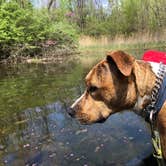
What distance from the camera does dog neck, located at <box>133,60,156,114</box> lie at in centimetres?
340

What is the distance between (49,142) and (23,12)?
21.3 metres

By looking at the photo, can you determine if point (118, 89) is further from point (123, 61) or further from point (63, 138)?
point (63, 138)

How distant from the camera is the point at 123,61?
3.42 metres

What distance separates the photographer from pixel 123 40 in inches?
1350

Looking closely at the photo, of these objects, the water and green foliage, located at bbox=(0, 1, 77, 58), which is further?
green foliage, located at bbox=(0, 1, 77, 58)

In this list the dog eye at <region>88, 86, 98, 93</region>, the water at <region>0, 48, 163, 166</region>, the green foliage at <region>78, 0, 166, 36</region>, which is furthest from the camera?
the green foliage at <region>78, 0, 166, 36</region>

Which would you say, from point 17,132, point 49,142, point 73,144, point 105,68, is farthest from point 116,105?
point 17,132

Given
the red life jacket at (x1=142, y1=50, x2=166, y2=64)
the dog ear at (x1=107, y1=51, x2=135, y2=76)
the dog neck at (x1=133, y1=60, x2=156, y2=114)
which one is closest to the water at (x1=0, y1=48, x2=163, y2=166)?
the red life jacket at (x1=142, y1=50, x2=166, y2=64)

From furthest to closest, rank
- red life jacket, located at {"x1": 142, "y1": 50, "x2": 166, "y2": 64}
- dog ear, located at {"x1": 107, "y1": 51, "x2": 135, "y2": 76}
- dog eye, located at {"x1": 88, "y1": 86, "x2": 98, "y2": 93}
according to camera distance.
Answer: red life jacket, located at {"x1": 142, "y1": 50, "x2": 166, "y2": 64}, dog eye, located at {"x1": 88, "y1": 86, "x2": 98, "y2": 93}, dog ear, located at {"x1": 107, "y1": 51, "x2": 135, "y2": 76}

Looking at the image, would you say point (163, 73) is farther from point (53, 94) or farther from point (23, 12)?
point (23, 12)

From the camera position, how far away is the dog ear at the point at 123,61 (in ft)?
11.0

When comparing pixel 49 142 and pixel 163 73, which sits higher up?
pixel 163 73

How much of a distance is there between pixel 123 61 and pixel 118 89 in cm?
28

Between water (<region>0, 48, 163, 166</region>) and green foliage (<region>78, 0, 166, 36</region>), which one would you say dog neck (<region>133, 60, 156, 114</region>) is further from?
green foliage (<region>78, 0, 166, 36</region>)
